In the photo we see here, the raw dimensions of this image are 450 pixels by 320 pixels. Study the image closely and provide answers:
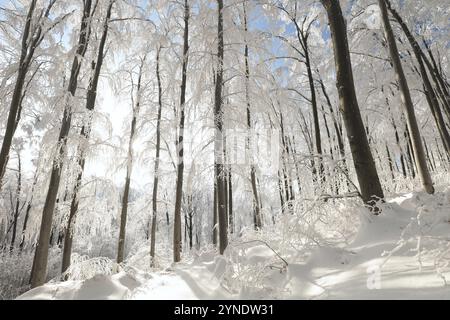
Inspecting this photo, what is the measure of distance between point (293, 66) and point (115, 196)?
873 cm

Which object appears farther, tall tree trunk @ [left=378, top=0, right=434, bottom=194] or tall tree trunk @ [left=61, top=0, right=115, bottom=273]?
tall tree trunk @ [left=61, top=0, right=115, bottom=273]

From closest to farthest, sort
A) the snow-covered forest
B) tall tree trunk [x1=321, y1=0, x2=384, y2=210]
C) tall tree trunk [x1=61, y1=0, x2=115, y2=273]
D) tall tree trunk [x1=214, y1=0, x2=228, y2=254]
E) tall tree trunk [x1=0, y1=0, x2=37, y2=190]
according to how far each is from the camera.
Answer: the snow-covered forest < tall tree trunk [x1=321, y1=0, x2=384, y2=210] < tall tree trunk [x1=214, y1=0, x2=228, y2=254] < tall tree trunk [x1=0, y1=0, x2=37, y2=190] < tall tree trunk [x1=61, y1=0, x2=115, y2=273]

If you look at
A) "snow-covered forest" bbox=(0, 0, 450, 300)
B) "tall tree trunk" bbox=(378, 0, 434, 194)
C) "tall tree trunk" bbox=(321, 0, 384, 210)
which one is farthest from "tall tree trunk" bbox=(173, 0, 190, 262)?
"tall tree trunk" bbox=(378, 0, 434, 194)

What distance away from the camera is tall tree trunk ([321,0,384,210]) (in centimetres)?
373

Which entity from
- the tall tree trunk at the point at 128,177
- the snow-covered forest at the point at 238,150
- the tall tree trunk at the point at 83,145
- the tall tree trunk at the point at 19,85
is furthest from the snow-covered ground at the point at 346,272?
the tall tree trunk at the point at 128,177

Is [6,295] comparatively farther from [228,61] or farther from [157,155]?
[228,61]

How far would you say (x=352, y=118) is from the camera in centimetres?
400

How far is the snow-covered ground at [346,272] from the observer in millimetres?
2146

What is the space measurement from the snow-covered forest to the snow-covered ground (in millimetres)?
23

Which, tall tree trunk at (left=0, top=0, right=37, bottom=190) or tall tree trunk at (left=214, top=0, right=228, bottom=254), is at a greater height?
tall tree trunk at (left=0, top=0, right=37, bottom=190)

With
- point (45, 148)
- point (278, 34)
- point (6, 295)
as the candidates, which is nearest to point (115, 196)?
point (45, 148)

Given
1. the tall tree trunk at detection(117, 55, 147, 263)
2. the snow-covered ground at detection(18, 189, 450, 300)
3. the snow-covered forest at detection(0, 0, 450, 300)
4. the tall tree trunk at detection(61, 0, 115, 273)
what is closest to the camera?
the snow-covered ground at detection(18, 189, 450, 300)

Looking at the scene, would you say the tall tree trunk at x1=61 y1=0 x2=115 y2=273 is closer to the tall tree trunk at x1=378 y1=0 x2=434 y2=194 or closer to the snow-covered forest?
the snow-covered forest
